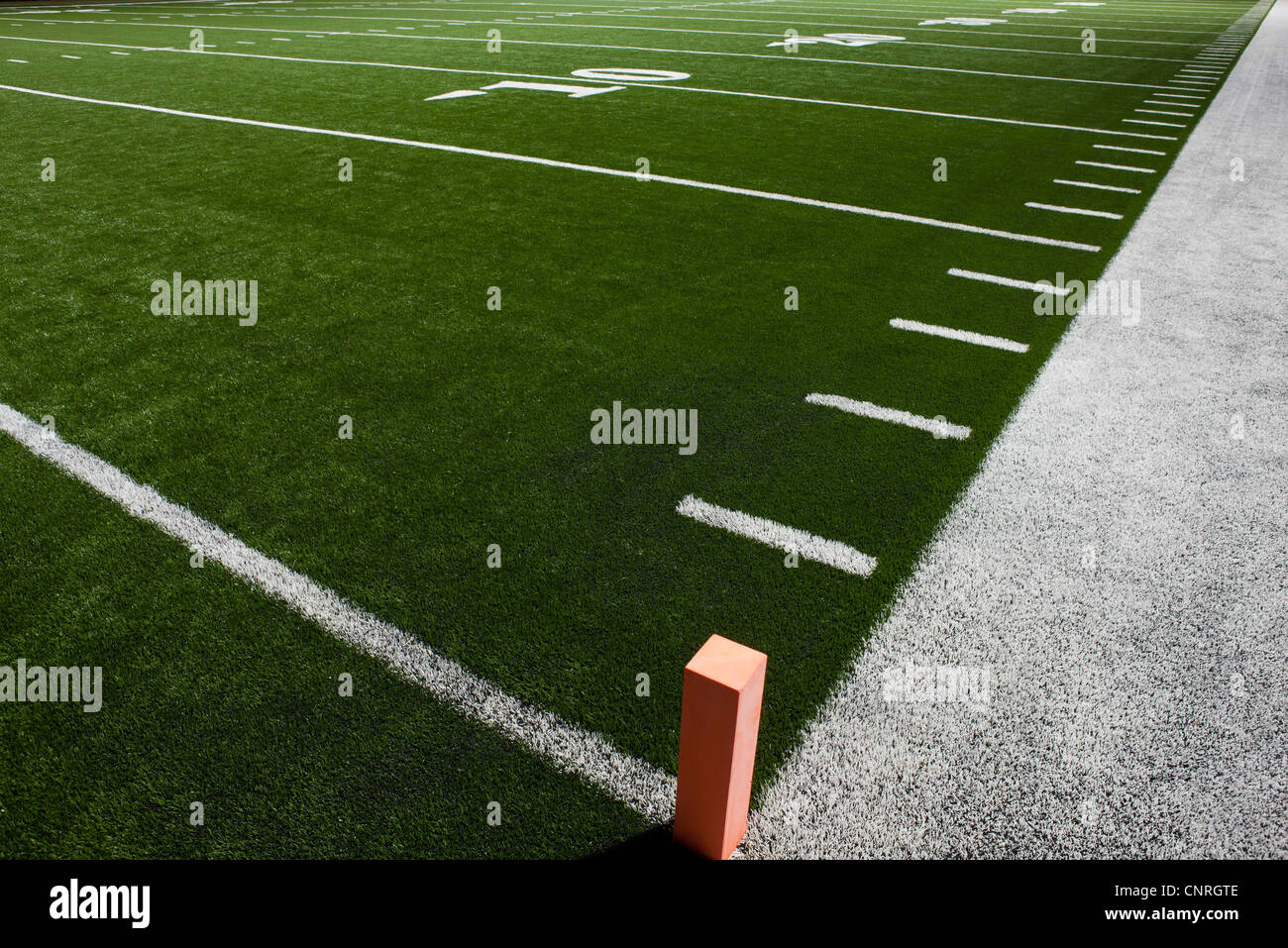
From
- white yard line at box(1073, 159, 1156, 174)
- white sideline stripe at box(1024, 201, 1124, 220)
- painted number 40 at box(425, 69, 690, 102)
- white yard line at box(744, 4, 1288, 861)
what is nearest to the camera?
white yard line at box(744, 4, 1288, 861)

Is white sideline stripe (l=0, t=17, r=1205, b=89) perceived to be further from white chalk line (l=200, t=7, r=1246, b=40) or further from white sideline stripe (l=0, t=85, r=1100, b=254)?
white sideline stripe (l=0, t=85, r=1100, b=254)

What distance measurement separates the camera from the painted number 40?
11.0 m

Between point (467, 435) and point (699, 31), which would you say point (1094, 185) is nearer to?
point (467, 435)

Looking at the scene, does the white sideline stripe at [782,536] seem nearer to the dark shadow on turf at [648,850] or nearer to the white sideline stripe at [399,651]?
the white sideline stripe at [399,651]

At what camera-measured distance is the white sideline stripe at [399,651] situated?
221 centimetres

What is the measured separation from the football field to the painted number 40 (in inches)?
84.3

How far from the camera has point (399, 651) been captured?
100 inches

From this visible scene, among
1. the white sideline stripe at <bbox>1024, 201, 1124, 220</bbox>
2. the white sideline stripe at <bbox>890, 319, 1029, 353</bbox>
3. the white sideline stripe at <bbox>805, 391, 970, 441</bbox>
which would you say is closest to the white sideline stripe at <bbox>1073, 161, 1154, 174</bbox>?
the white sideline stripe at <bbox>1024, 201, 1124, 220</bbox>

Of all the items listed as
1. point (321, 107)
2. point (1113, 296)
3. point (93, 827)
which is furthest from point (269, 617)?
point (321, 107)

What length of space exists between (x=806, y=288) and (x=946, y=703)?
323cm

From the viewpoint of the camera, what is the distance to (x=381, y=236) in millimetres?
5867

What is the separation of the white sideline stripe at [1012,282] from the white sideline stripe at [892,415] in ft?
6.50

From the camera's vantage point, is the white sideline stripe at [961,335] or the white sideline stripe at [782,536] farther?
the white sideline stripe at [961,335]

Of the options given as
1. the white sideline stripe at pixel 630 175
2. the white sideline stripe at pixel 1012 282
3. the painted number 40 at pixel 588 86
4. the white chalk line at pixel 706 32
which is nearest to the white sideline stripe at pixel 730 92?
the painted number 40 at pixel 588 86
